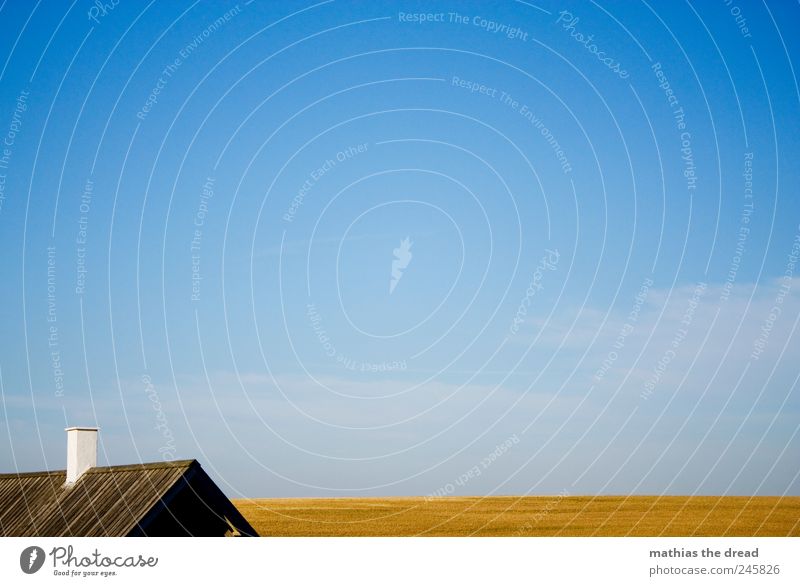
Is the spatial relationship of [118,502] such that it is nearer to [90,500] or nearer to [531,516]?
[90,500]

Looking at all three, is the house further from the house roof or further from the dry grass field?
the dry grass field

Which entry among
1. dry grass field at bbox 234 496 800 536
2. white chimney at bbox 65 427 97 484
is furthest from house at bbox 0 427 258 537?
dry grass field at bbox 234 496 800 536

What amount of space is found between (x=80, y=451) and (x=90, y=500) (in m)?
2.64

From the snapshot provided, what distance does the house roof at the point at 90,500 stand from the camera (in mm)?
28500

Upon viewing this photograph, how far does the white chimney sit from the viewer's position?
32.2m

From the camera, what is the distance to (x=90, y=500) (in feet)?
99.4
